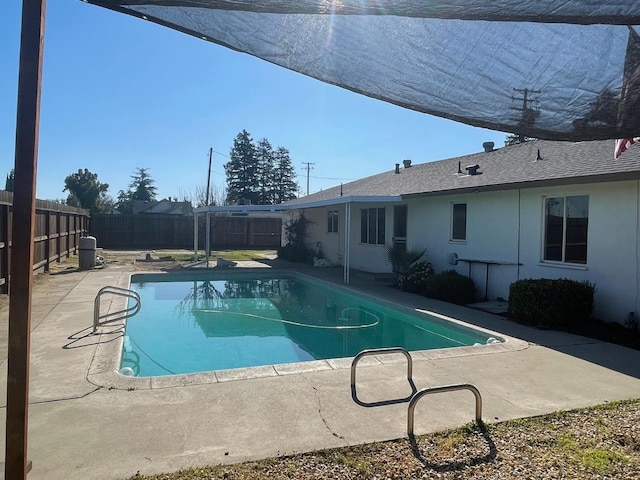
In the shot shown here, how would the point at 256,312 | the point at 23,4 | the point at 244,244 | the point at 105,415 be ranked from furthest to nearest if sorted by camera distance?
1. the point at 244,244
2. the point at 256,312
3. the point at 105,415
4. the point at 23,4

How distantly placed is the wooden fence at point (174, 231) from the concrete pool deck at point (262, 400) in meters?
23.4

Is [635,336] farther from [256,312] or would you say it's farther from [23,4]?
[23,4]

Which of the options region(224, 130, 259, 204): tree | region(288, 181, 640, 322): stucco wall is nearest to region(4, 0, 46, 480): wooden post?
region(288, 181, 640, 322): stucco wall

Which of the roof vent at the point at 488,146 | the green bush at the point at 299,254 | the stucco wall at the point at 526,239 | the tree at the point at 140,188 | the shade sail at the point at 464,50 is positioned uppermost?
the tree at the point at 140,188

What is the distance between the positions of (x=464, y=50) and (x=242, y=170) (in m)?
53.9

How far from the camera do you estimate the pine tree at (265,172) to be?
55.3 meters

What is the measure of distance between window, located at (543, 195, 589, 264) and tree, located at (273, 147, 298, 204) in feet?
154

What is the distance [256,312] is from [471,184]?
257 inches

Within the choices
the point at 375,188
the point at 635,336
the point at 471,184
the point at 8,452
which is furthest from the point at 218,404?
the point at 375,188

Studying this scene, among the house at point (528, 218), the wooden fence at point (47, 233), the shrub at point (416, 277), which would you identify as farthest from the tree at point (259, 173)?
the shrub at point (416, 277)

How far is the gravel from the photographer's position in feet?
10.5

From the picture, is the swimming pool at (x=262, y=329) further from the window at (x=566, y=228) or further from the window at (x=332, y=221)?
the window at (x=332, y=221)

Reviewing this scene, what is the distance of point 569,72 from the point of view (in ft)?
8.46

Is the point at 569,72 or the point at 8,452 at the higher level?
the point at 569,72
